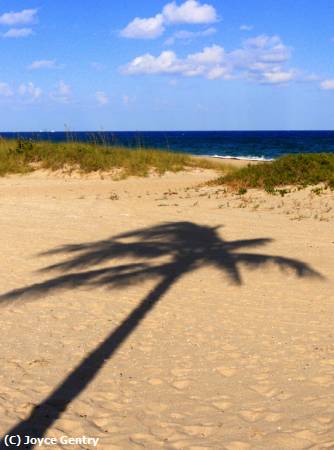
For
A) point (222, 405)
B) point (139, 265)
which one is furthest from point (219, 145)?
point (222, 405)

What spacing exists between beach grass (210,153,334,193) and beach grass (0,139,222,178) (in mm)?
5623

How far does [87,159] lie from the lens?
25.2m

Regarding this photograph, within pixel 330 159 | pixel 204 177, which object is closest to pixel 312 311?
pixel 330 159

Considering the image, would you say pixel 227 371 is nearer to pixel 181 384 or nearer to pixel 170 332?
pixel 181 384

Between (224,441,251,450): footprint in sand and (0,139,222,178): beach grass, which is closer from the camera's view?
(224,441,251,450): footprint in sand

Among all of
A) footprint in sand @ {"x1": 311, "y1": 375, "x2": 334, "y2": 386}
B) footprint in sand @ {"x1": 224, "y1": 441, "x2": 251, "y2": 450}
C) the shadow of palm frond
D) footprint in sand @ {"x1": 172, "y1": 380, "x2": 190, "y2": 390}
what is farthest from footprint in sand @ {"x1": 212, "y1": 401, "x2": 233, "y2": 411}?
the shadow of palm frond

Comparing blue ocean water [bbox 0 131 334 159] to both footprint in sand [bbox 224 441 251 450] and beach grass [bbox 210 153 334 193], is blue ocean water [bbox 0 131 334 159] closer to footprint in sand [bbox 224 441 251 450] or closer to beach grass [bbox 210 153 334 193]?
beach grass [bbox 210 153 334 193]

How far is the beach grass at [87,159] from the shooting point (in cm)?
2488

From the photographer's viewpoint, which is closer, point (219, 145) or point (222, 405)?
point (222, 405)

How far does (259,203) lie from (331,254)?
20.0 ft

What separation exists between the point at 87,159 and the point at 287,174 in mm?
9659

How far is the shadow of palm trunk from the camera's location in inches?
171

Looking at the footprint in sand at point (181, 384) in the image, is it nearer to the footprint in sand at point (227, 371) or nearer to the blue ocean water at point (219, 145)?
the footprint in sand at point (227, 371)

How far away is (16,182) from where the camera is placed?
2355 cm
